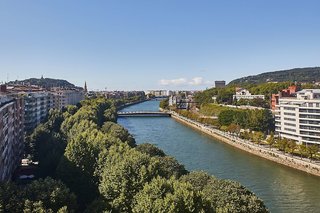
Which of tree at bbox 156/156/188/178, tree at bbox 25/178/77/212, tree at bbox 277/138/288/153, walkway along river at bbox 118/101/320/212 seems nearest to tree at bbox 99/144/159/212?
tree at bbox 25/178/77/212

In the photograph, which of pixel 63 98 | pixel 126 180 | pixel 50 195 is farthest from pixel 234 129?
pixel 63 98

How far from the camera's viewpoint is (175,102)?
365ft

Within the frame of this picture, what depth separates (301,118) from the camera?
118ft

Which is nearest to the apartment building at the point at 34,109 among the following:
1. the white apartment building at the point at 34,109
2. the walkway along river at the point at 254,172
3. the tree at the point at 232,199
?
the white apartment building at the point at 34,109

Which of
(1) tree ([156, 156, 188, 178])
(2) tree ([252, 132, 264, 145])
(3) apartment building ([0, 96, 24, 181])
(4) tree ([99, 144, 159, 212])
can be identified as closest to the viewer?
(4) tree ([99, 144, 159, 212])

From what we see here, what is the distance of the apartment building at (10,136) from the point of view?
20.1 meters

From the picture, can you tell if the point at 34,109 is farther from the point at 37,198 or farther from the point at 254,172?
the point at 37,198

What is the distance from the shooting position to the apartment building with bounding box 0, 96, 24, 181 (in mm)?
20125

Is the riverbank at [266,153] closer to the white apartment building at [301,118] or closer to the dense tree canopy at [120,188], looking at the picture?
the white apartment building at [301,118]

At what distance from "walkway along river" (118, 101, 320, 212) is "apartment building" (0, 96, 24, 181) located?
1309 centimetres

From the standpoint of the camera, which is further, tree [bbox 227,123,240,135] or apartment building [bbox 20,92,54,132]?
tree [bbox 227,123,240,135]

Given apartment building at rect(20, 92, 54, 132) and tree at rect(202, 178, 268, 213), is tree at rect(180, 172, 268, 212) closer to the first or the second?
tree at rect(202, 178, 268, 213)

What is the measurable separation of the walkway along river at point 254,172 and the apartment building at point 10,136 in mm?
13095

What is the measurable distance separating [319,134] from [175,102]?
7816 centimetres
